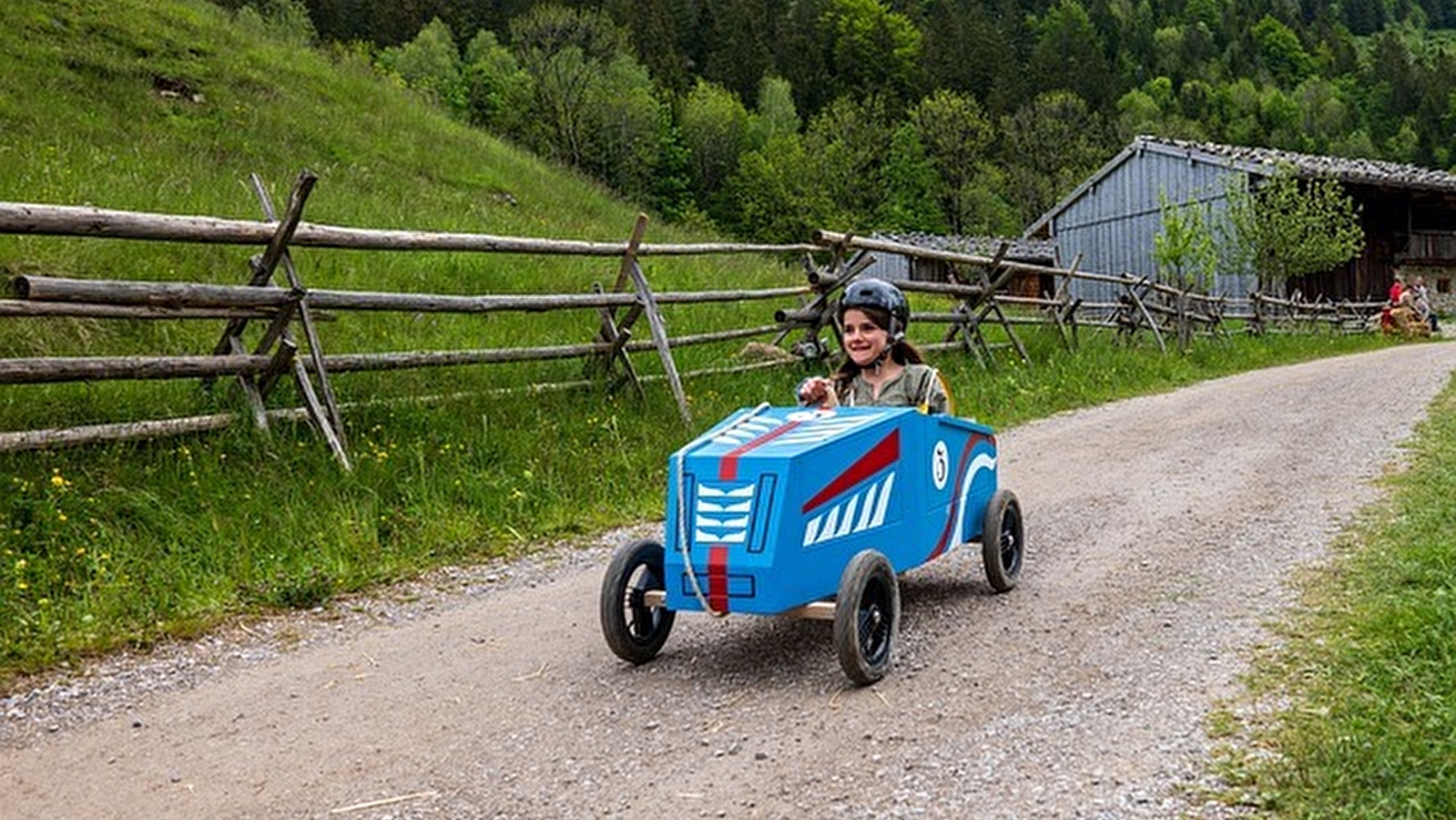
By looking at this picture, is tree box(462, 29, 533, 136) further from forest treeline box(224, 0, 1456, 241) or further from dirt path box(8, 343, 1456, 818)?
dirt path box(8, 343, 1456, 818)

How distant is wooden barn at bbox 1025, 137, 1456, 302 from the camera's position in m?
33.2

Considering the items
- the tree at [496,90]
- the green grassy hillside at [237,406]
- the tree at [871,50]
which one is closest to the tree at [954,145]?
the tree at [871,50]

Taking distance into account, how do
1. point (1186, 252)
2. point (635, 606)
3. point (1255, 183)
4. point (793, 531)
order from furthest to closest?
point (1255, 183), point (1186, 252), point (635, 606), point (793, 531)

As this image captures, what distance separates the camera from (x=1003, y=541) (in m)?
5.28

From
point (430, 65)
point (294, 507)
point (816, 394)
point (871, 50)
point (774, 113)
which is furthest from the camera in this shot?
point (871, 50)

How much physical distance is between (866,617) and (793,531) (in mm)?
430

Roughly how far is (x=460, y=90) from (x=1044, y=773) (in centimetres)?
5612

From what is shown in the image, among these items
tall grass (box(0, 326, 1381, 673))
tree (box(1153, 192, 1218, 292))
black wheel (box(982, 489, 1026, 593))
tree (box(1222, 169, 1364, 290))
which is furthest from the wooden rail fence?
tree (box(1222, 169, 1364, 290))

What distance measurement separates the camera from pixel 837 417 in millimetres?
4449

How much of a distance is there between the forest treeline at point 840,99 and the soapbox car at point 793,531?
39955 millimetres

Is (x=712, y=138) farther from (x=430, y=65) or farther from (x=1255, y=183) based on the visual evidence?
(x=1255, y=183)

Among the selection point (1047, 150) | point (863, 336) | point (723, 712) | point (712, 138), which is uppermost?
point (712, 138)

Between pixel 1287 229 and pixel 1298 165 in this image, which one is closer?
pixel 1287 229

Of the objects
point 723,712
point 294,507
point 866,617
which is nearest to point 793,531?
point 866,617
